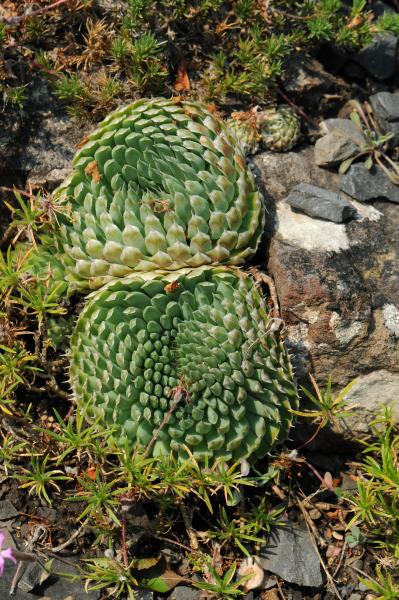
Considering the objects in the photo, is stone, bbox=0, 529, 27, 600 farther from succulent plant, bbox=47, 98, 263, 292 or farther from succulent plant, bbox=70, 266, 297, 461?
succulent plant, bbox=47, 98, 263, 292

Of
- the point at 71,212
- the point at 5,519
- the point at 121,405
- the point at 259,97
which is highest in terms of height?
the point at 259,97

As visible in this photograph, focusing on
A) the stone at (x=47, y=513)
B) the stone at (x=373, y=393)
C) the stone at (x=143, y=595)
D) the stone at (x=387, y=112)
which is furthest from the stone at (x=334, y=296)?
the stone at (x=47, y=513)

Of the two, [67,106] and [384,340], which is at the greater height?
[67,106]

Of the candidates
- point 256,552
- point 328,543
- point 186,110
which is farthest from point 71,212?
point 328,543

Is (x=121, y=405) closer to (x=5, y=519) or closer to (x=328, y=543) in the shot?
(x=5, y=519)

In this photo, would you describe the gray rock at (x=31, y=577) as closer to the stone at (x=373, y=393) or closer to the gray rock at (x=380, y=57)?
the stone at (x=373, y=393)

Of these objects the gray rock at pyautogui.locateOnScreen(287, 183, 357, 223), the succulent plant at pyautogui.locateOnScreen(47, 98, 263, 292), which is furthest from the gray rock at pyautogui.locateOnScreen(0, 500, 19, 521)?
the gray rock at pyautogui.locateOnScreen(287, 183, 357, 223)
